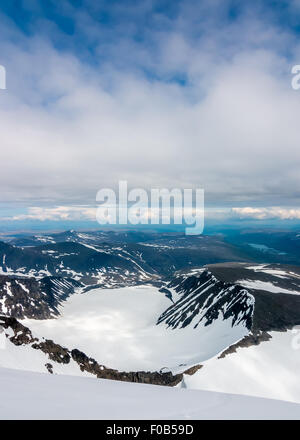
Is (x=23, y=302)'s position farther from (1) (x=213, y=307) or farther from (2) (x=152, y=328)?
(1) (x=213, y=307)

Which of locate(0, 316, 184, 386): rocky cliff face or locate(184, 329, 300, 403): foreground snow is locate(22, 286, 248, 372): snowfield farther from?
locate(184, 329, 300, 403): foreground snow

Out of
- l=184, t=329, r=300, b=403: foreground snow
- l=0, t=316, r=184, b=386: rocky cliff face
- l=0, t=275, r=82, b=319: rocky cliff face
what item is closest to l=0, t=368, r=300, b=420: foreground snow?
l=184, t=329, r=300, b=403: foreground snow

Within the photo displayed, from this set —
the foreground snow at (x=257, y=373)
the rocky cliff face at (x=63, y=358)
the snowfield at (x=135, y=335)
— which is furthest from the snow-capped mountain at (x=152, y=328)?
the foreground snow at (x=257, y=373)

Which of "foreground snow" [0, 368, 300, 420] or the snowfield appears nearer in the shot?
"foreground snow" [0, 368, 300, 420]

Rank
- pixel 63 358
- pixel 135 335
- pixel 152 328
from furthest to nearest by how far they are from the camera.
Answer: pixel 152 328
pixel 135 335
pixel 63 358

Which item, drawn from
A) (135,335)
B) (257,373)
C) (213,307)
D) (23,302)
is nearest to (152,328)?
(135,335)

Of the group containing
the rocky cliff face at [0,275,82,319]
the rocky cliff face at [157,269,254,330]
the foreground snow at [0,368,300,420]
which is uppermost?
the foreground snow at [0,368,300,420]
